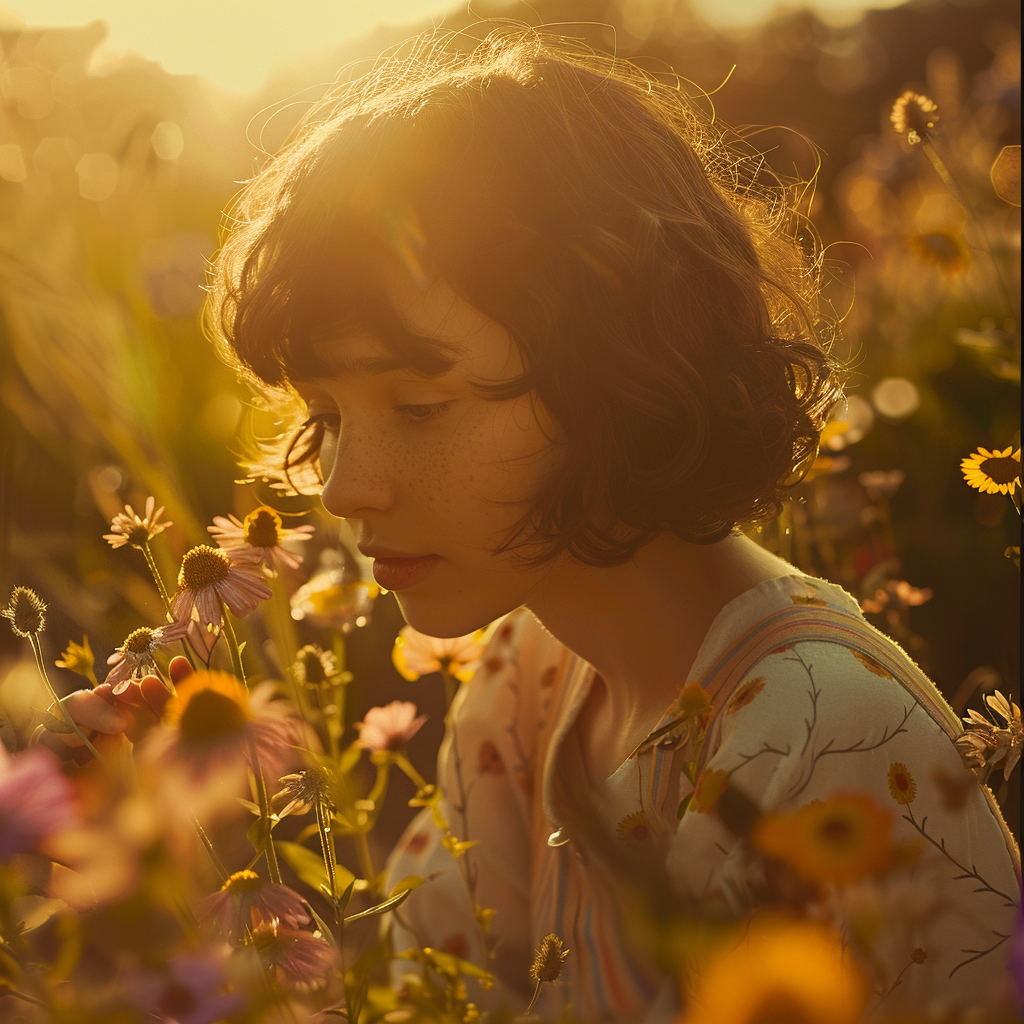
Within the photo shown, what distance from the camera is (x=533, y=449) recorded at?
765 mm

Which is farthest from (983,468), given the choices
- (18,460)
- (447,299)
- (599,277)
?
(18,460)

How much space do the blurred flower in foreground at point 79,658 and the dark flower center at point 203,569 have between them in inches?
3.1

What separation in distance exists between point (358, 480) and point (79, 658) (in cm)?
25

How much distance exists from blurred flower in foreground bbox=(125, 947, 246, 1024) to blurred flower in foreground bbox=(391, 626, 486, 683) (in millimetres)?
693

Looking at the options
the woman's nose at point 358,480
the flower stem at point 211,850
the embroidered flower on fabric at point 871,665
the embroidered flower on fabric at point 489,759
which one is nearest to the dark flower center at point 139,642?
the flower stem at point 211,850

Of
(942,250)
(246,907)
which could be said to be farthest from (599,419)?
(942,250)

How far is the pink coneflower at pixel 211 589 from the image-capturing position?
582 mm

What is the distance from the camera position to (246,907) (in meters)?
0.50

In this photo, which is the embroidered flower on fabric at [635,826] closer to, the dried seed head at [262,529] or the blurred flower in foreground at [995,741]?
the blurred flower in foreground at [995,741]

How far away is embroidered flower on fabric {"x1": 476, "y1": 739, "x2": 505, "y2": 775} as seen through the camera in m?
1.20

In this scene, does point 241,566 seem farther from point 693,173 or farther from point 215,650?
point 693,173

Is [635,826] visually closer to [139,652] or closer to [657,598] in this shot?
[657,598]

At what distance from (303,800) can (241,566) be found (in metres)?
0.17

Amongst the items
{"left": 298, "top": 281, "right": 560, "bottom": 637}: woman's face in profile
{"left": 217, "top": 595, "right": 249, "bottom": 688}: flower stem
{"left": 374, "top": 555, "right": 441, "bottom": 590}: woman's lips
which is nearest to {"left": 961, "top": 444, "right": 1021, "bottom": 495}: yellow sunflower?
{"left": 298, "top": 281, "right": 560, "bottom": 637}: woman's face in profile
